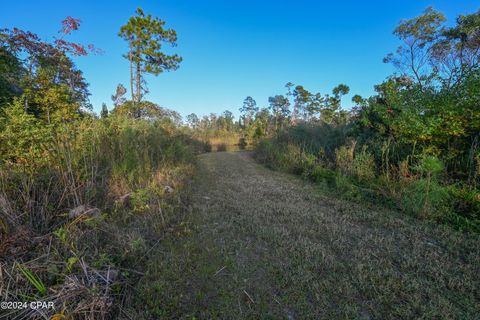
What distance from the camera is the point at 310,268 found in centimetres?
182

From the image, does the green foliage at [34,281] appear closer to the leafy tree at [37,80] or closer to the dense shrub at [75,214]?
the dense shrub at [75,214]

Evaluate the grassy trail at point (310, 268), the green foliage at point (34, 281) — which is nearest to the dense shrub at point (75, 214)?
the green foliage at point (34, 281)

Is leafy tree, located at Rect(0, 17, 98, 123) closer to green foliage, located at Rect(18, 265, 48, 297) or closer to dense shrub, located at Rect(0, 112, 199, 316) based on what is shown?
dense shrub, located at Rect(0, 112, 199, 316)

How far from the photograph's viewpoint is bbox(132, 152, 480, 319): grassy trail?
1.40 m

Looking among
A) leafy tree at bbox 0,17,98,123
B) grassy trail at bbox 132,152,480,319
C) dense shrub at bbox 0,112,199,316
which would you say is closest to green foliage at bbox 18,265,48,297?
dense shrub at bbox 0,112,199,316

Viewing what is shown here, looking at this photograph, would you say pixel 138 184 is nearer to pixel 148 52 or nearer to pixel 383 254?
pixel 383 254

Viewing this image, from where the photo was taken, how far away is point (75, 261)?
1.45 metres

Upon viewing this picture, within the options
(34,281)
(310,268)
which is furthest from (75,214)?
(310,268)

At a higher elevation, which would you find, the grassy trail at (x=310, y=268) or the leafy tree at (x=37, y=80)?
the leafy tree at (x=37, y=80)

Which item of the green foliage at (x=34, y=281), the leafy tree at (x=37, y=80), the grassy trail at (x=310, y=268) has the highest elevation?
the leafy tree at (x=37, y=80)

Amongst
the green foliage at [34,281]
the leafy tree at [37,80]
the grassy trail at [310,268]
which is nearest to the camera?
the green foliage at [34,281]

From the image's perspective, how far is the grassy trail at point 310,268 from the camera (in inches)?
55.2

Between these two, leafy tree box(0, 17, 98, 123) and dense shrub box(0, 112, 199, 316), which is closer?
dense shrub box(0, 112, 199, 316)

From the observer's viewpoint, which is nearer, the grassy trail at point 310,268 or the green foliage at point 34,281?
the green foliage at point 34,281
